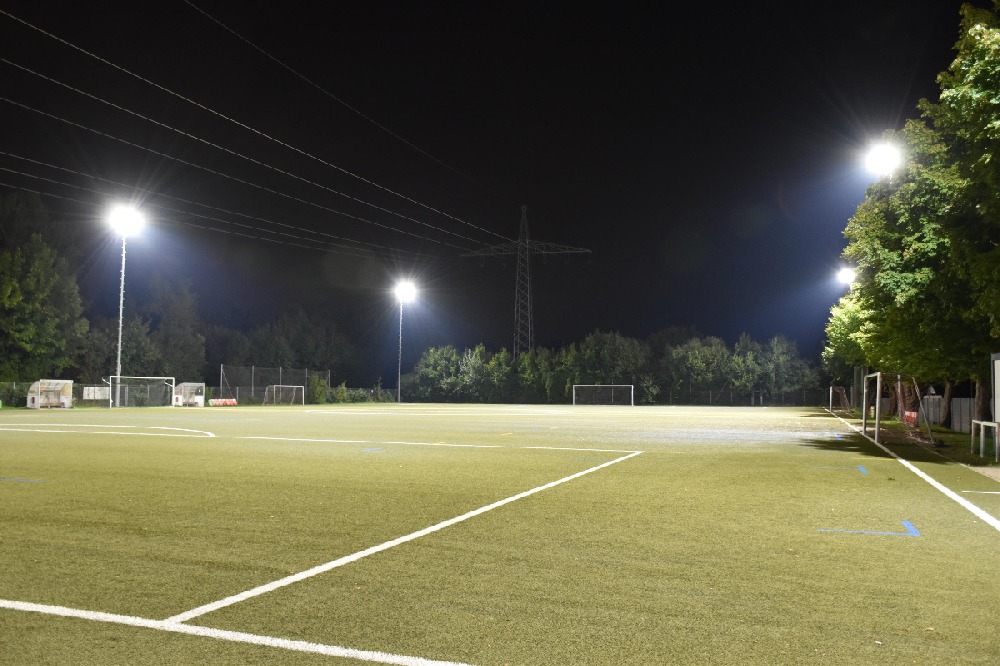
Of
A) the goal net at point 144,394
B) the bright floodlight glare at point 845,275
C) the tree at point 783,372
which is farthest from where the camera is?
the tree at point 783,372

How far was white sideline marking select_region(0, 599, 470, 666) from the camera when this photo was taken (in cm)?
455

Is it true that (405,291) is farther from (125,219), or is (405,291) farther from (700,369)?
(700,369)

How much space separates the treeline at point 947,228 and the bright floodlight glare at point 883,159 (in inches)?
9.0

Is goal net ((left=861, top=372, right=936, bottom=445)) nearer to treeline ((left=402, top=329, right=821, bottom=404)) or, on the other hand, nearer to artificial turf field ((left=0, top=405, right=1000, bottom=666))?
artificial turf field ((left=0, top=405, right=1000, bottom=666))

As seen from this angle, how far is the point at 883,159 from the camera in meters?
25.5

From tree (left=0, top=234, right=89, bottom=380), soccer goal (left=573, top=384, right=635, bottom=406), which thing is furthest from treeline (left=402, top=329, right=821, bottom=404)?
tree (left=0, top=234, right=89, bottom=380)

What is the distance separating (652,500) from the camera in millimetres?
11344

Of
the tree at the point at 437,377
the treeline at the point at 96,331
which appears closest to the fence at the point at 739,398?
the tree at the point at 437,377

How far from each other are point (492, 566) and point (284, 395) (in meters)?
69.3

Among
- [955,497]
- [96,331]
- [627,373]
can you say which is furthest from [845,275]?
[96,331]

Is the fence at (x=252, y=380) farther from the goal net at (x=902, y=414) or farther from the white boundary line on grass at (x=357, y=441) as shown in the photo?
the goal net at (x=902, y=414)

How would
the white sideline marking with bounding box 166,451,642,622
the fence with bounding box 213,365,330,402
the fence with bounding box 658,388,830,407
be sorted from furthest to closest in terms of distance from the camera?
the fence with bounding box 658,388,830,407 < the fence with bounding box 213,365,330,402 < the white sideline marking with bounding box 166,451,642,622

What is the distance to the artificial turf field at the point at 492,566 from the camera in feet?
15.9

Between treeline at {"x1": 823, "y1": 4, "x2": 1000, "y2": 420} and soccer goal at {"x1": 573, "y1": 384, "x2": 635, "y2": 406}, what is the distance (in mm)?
55058
